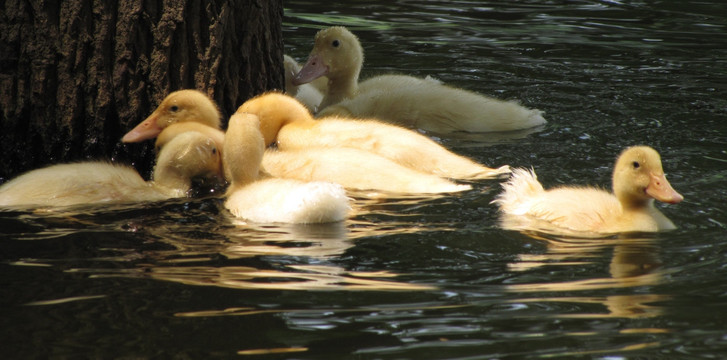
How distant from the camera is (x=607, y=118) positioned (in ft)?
22.6

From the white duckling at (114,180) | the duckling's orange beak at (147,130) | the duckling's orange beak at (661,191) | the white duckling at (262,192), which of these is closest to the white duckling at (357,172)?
the white duckling at (262,192)

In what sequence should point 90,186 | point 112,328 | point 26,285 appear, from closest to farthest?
point 112,328 → point 26,285 → point 90,186

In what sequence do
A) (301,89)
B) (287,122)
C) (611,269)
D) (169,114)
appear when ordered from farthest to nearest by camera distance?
(301,89)
(287,122)
(169,114)
(611,269)

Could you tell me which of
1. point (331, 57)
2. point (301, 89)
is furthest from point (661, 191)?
point (301, 89)

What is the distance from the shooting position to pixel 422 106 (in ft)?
22.5

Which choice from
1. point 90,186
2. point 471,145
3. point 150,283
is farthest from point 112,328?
point 471,145

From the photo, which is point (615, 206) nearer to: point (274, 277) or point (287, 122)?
point (274, 277)

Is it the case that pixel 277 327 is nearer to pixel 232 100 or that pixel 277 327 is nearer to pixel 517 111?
pixel 232 100

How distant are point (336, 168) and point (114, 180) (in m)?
1.11

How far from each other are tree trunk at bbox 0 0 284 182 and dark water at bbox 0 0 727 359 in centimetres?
80

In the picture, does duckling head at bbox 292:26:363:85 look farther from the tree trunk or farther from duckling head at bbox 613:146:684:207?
duckling head at bbox 613:146:684:207

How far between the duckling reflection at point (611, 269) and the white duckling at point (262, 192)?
91 centimetres

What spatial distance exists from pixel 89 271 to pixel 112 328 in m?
0.66

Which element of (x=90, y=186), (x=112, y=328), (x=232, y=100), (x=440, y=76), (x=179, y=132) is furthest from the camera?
(x=440, y=76)
